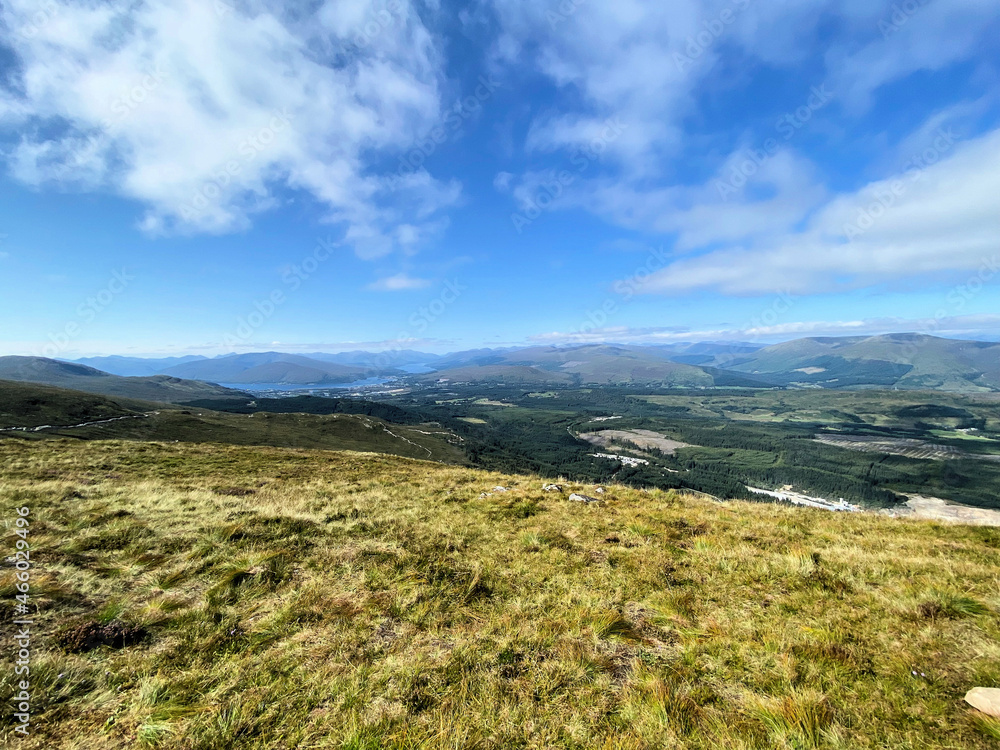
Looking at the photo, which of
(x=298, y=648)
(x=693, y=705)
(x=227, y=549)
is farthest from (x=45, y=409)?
(x=693, y=705)

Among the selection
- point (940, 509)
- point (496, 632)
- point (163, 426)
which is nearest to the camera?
point (496, 632)

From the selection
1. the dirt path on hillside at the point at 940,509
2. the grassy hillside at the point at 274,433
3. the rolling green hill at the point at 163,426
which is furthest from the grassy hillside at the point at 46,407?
the dirt path on hillside at the point at 940,509

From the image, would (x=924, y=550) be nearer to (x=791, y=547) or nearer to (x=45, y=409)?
(x=791, y=547)

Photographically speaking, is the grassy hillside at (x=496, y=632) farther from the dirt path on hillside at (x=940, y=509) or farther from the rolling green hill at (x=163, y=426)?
the dirt path on hillside at (x=940, y=509)

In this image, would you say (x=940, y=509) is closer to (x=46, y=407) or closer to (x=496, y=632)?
(x=496, y=632)

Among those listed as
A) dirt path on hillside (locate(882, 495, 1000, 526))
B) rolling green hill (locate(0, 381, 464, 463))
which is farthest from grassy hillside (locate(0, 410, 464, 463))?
dirt path on hillside (locate(882, 495, 1000, 526))

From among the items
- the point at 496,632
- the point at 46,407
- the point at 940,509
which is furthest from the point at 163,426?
the point at 940,509

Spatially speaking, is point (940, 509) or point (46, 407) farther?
point (940, 509)

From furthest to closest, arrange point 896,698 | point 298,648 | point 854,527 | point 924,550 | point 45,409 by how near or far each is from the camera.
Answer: point 45,409
point 854,527
point 924,550
point 298,648
point 896,698

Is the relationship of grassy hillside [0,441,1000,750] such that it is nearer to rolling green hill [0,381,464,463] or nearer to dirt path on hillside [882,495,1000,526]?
rolling green hill [0,381,464,463]
